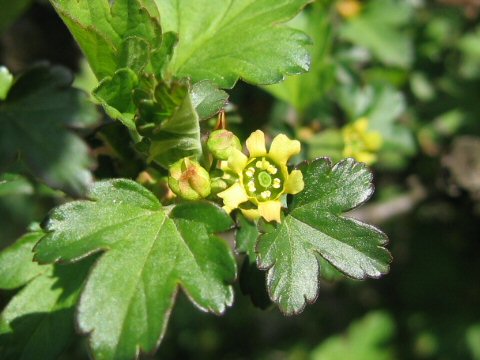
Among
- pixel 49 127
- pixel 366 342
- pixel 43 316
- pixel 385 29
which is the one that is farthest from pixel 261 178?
pixel 366 342

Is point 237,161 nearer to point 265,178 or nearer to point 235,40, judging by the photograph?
point 265,178

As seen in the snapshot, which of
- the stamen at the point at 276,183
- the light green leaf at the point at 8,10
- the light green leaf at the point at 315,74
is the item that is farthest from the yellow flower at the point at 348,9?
the stamen at the point at 276,183

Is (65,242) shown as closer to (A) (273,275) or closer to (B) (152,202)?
(B) (152,202)

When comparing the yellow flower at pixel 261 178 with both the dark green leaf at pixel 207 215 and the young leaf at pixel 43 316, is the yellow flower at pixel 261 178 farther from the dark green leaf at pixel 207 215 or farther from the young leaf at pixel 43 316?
the young leaf at pixel 43 316

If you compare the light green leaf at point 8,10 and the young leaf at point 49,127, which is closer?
the young leaf at point 49,127

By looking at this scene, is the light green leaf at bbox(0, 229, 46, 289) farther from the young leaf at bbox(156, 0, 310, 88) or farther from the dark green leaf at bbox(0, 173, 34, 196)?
the young leaf at bbox(156, 0, 310, 88)

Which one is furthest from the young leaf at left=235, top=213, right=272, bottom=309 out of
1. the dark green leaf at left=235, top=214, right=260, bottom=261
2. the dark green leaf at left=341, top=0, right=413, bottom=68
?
the dark green leaf at left=341, top=0, right=413, bottom=68
